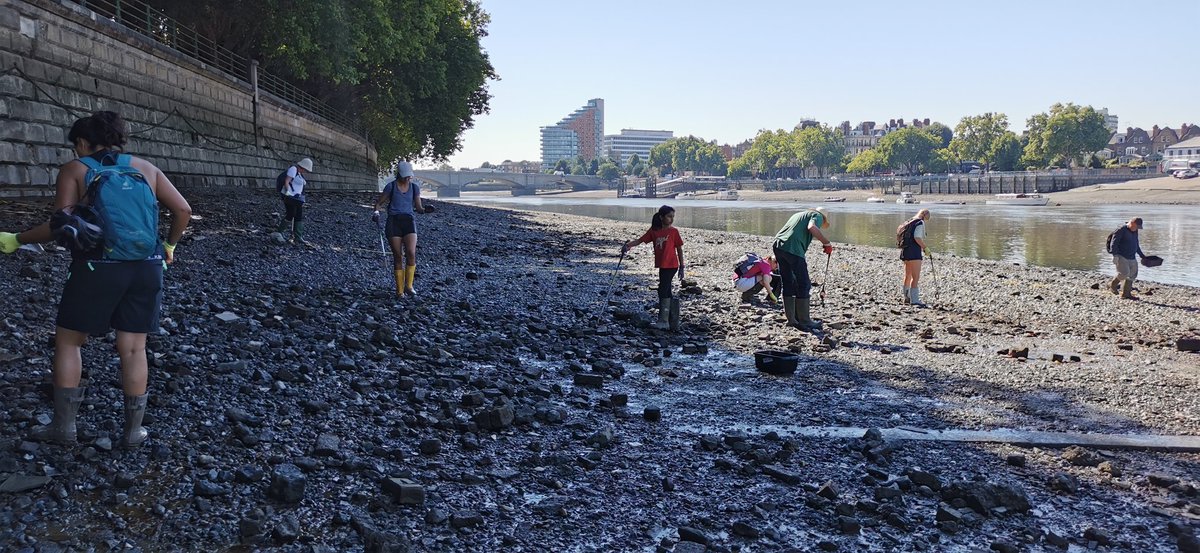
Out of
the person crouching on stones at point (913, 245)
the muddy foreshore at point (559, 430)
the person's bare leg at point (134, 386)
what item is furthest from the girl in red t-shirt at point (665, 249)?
the person's bare leg at point (134, 386)

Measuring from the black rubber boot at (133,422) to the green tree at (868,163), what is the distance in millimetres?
178306

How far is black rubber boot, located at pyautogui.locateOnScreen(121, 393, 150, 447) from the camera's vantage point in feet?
16.3

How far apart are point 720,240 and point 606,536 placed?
94.3ft

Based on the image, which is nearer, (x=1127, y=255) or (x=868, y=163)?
(x=1127, y=255)

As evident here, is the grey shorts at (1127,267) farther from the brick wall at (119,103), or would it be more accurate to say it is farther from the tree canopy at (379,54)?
the tree canopy at (379,54)

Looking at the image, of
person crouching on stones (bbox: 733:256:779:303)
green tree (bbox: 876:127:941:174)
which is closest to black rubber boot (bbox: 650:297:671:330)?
person crouching on stones (bbox: 733:256:779:303)

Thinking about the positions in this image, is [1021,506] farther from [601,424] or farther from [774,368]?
[774,368]

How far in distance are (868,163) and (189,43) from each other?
167 metres

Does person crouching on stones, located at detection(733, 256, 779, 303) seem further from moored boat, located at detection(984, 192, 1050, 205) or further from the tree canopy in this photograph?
moored boat, located at detection(984, 192, 1050, 205)

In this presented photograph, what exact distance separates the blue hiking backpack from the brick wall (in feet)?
34.7

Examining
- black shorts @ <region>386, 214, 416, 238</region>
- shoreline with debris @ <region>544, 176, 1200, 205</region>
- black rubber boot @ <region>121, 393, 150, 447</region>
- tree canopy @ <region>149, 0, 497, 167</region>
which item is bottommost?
black rubber boot @ <region>121, 393, 150, 447</region>

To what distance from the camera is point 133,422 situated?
4988mm

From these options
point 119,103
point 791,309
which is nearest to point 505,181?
point 119,103

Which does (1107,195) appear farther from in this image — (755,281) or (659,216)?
(659,216)
